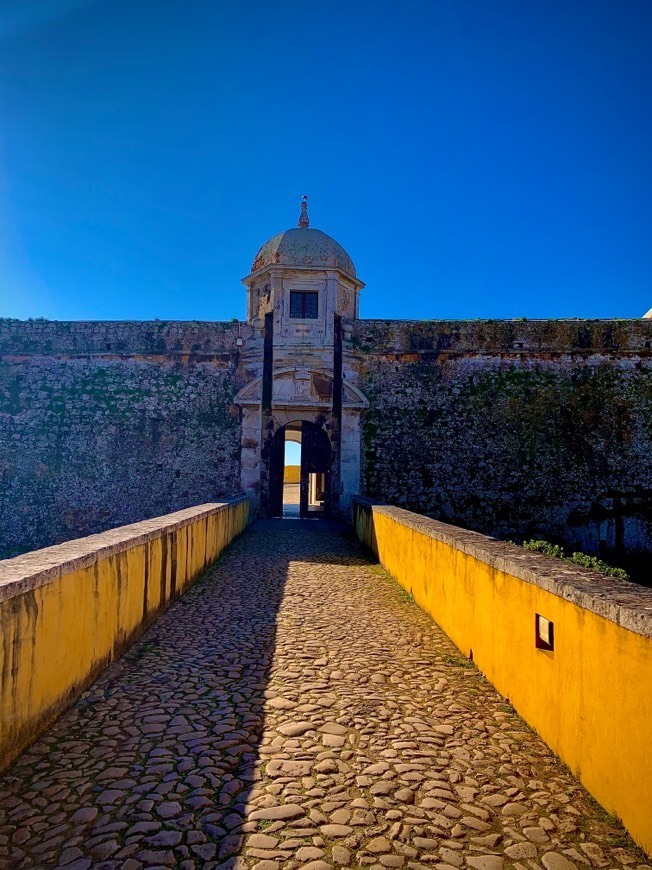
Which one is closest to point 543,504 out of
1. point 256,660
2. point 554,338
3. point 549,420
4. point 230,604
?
point 549,420

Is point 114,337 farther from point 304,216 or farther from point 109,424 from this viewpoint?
point 304,216

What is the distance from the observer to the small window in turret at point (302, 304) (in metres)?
14.1

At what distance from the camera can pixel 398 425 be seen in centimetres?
1383

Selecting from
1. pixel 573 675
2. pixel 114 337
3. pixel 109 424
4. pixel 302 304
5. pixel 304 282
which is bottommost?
pixel 573 675

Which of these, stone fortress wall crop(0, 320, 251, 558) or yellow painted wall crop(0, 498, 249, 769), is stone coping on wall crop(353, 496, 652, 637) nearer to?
yellow painted wall crop(0, 498, 249, 769)

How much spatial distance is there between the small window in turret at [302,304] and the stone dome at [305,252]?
70 cm

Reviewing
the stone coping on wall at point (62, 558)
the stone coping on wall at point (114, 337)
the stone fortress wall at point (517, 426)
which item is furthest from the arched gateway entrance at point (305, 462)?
the stone coping on wall at point (62, 558)

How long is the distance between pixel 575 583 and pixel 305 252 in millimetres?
12469

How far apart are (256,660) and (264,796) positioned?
1785 millimetres

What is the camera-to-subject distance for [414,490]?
534 inches

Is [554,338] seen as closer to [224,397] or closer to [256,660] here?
[224,397]

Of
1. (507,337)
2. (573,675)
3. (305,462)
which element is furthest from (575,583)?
(305,462)

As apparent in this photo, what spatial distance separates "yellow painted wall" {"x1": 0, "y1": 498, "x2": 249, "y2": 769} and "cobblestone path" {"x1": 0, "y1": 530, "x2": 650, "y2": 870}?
15 cm

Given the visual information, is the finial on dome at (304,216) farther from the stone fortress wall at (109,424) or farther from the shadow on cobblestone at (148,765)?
the shadow on cobblestone at (148,765)
